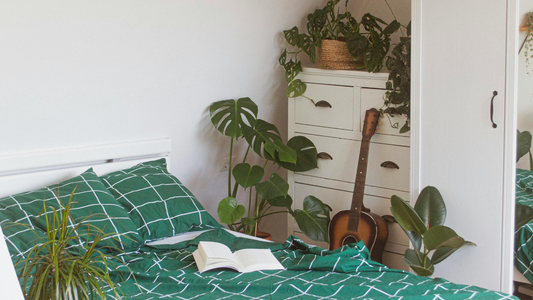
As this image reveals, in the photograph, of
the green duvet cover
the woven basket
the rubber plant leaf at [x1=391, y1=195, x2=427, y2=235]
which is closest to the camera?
the green duvet cover

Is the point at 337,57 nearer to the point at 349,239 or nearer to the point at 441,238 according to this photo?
the point at 349,239

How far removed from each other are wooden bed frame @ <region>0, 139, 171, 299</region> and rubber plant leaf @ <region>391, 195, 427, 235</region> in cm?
125

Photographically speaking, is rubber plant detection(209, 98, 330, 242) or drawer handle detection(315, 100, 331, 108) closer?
rubber plant detection(209, 98, 330, 242)

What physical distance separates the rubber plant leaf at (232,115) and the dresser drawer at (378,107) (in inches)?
24.4

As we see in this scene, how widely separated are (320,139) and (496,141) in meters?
1.05

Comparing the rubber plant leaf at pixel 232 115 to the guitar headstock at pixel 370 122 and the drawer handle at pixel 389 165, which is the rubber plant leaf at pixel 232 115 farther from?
the drawer handle at pixel 389 165

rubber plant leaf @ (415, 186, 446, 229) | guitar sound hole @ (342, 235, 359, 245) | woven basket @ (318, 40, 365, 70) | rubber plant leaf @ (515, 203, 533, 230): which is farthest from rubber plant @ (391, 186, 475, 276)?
woven basket @ (318, 40, 365, 70)

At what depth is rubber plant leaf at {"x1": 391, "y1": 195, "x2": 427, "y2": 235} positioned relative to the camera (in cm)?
243

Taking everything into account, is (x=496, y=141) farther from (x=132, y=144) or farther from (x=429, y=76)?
(x=132, y=144)

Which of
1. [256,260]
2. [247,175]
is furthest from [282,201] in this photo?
[256,260]

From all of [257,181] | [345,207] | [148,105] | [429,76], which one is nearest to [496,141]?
[429,76]

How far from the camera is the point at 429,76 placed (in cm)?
254

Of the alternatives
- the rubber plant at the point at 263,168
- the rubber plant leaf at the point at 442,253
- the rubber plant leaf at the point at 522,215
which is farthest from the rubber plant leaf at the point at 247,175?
the rubber plant leaf at the point at 522,215

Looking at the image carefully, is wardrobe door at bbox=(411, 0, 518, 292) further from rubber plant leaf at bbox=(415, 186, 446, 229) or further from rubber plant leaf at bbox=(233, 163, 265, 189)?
rubber plant leaf at bbox=(233, 163, 265, 189)
